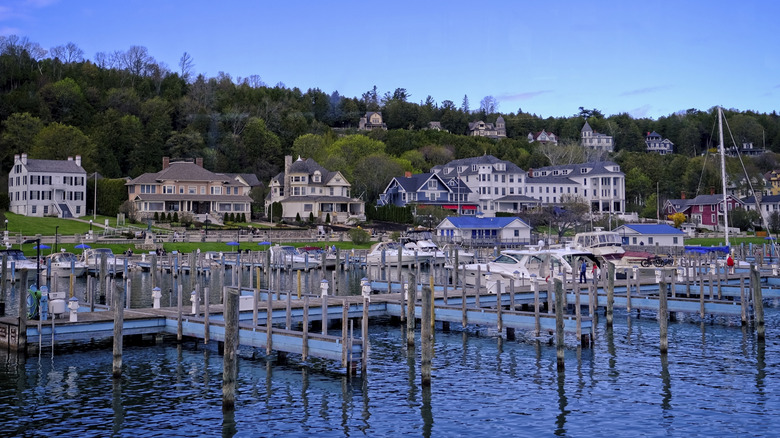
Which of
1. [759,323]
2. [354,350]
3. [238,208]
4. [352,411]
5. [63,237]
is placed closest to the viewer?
[352,411]

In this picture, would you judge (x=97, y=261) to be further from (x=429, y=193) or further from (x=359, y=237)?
(x=429, y=193)

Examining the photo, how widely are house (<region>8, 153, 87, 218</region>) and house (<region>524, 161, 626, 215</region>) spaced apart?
76935 millimetres

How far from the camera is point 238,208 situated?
109000 millimetres

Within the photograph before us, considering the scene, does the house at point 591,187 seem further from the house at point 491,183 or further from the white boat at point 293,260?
the white boat at point 293,260

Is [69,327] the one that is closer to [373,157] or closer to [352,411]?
[352,411]

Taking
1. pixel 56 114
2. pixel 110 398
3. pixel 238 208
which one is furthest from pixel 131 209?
pixel 110 398

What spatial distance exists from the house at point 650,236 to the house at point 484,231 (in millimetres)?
15834

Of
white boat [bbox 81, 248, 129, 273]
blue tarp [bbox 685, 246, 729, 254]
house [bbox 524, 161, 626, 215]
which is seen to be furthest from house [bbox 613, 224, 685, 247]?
house [bbox 524, 161, 626, 215]

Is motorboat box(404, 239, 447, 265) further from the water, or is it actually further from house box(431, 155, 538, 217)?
house box(431, 155, 538, 217)

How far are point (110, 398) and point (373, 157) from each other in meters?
114

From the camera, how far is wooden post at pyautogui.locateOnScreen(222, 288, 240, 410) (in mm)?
21044

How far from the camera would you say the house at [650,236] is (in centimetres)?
7781

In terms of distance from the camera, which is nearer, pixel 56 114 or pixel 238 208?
pixel 238 208

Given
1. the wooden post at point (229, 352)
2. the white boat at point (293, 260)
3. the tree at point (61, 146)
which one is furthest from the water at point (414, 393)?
the tree at point (61, 146)
